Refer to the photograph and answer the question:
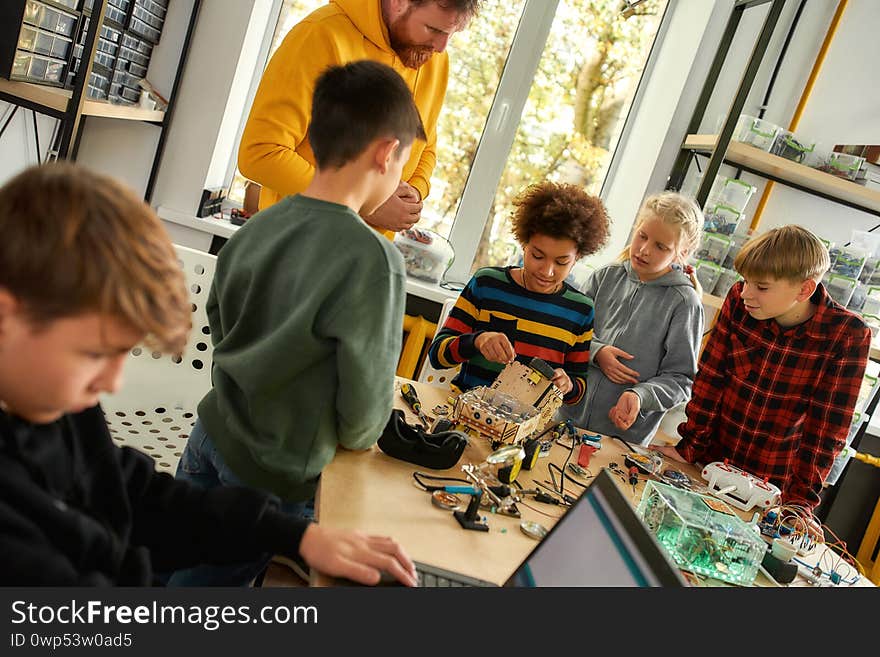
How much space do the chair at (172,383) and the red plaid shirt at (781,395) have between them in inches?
48.4

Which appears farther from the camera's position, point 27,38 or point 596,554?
point 27,38

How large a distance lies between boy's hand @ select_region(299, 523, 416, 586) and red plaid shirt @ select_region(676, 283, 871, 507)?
1205 millimetres

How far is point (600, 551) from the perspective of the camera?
0.78 meters

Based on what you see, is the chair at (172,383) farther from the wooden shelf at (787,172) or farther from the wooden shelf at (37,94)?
the wooden shelf at (787,172)

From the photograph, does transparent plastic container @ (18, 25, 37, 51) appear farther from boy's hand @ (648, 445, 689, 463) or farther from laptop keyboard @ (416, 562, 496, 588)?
boy's hand @ (648, 445, 689, 463)

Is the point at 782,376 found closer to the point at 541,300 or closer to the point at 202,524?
the point at 541,300

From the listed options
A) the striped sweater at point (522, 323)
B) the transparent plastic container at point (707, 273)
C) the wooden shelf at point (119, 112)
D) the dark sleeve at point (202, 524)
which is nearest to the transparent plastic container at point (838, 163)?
the transparent plastic container at point (707, 273)

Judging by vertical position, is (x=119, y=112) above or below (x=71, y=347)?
above

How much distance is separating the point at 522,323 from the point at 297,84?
2.49 ft

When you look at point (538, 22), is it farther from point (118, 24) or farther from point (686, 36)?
point (118, 24)

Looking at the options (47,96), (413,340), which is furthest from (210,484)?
(413,340)

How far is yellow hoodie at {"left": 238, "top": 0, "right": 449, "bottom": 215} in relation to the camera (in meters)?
1.66

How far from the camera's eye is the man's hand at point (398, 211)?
1.71 meters

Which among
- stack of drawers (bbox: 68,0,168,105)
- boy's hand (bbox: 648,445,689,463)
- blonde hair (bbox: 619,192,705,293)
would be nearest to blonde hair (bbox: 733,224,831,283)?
blonde hair (bbox: 619,192,705,293)
